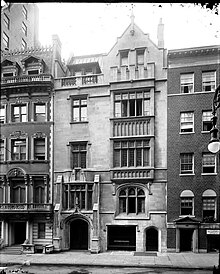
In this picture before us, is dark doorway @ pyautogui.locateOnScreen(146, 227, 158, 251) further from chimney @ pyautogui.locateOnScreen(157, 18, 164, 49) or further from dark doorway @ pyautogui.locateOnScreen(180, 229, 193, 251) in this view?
chimney @ pyautogui.locateOnScreen(157, 18, 164, 49)

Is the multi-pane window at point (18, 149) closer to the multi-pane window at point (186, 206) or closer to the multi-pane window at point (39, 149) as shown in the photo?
the multi-pane window at point (39, 149)

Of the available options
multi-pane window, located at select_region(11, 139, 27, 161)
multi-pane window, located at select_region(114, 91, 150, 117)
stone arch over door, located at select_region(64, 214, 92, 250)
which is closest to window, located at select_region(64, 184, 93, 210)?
stone arch over door, located at select_region(64, 214, 92, 250)

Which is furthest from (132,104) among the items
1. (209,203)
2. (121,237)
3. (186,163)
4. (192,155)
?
(121,237)

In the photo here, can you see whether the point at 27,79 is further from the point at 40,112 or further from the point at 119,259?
the point at 119,259

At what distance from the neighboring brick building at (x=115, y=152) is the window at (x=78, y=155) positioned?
0.29 feet

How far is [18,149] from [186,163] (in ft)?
48.9

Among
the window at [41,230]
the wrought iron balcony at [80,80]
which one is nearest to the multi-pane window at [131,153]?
the wrought iron balcony at [80,80]

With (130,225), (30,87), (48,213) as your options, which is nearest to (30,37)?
(30,87)

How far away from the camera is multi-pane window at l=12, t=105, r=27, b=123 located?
27406 millimetres

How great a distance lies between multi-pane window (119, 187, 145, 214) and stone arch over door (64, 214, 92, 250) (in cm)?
338

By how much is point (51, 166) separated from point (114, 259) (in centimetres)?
979

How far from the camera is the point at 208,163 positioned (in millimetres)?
24172

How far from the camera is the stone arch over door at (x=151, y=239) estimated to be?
24.4 meters

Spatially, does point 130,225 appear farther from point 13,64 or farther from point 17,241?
point 13,64
